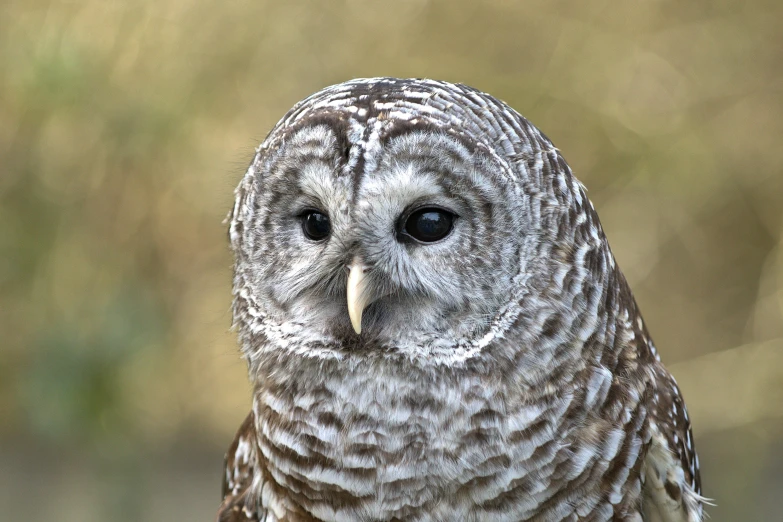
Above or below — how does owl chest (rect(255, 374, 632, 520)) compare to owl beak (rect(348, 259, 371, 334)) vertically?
below

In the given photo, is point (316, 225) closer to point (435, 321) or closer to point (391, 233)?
point (391, 233)

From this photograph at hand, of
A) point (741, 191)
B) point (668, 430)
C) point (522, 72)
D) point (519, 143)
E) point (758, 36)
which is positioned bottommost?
point (668, 430)

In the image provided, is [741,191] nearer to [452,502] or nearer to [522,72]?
[522,72]

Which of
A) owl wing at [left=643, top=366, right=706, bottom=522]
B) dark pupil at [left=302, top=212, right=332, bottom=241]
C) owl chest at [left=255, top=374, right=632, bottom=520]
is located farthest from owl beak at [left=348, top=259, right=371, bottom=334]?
owl wing at [left=643, top=366, right=706, bottom=522]

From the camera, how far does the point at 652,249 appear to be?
6.27 meters

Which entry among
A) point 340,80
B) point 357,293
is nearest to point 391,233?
point 357,293

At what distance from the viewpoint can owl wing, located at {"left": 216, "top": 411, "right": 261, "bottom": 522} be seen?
2730 mm

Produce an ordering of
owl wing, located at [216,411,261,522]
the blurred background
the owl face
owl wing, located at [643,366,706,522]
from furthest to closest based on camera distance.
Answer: the blurred background < owl wing, located at [216,411,261,522] < owl wing, located at [643,366,706,522] < the owl face

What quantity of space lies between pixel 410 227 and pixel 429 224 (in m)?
0.05

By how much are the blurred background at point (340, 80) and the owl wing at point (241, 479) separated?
1.72m

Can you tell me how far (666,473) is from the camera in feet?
8.16

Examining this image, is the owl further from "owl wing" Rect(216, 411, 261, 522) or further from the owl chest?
"owl wing" Rect(216, 411, 261, 522)

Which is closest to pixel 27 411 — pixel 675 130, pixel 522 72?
pixel 522 72

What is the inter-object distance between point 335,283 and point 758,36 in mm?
5061
